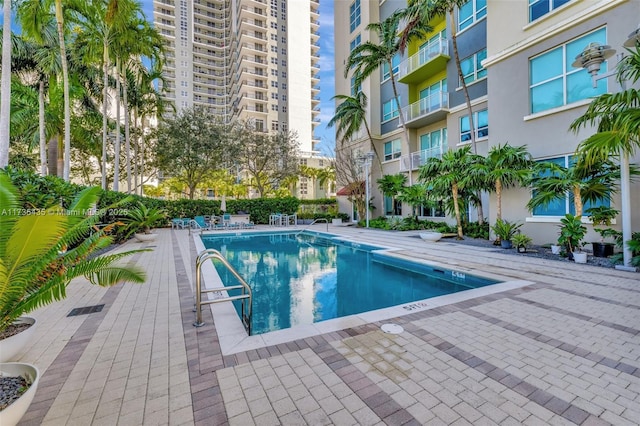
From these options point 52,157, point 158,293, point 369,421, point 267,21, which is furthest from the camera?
point 267,21

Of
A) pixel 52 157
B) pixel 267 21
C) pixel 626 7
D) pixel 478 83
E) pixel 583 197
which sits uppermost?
pixel 267 21

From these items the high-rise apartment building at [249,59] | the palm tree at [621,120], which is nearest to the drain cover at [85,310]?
the palm tree at [621,120]

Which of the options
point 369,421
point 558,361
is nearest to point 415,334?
point 558,361

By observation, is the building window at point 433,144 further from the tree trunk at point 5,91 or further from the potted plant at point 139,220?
the tree trunk at point 5,91

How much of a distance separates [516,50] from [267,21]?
51.6 m

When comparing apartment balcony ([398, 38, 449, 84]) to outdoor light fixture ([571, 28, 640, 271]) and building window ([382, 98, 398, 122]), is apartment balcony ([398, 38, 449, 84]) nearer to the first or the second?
building window ([382, 98, 398, 122])

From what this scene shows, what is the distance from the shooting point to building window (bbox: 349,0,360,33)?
77.5 ft

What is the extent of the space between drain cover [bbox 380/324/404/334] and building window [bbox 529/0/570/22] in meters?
12.4

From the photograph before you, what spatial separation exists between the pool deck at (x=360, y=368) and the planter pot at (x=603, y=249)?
4072mm

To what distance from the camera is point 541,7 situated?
1022 cm

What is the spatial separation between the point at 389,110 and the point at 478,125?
7.88 meters

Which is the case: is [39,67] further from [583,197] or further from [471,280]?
[583,197]

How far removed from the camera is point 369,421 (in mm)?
2221

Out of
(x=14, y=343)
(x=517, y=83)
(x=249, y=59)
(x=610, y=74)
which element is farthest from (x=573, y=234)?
(x=249, y=59)
